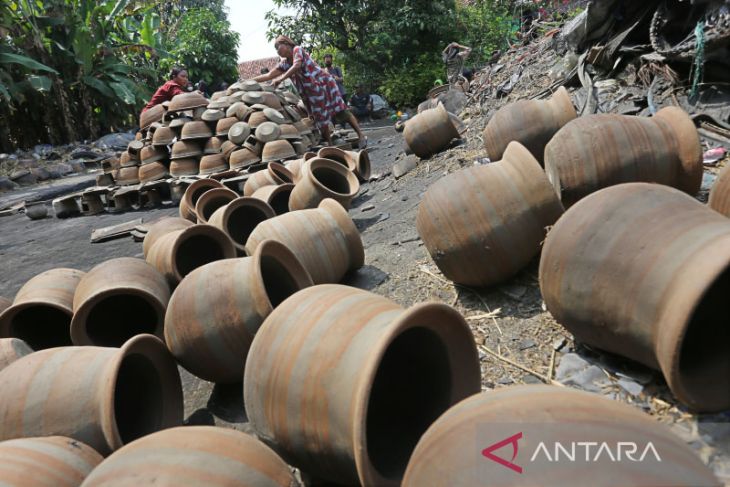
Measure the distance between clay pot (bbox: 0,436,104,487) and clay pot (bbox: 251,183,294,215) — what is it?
11.6 feet

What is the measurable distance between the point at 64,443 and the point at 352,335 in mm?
1242

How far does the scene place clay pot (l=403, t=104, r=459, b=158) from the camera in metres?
6.80

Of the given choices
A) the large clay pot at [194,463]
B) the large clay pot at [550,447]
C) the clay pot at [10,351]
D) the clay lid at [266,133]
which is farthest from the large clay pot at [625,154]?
the clay lid at [266,133]

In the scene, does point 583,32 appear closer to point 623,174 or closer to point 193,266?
point 623,174

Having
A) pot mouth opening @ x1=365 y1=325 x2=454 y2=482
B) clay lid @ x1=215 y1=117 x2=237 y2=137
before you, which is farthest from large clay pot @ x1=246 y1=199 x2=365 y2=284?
clay lid @ x1=215 y1=117 x2=237 y2=137

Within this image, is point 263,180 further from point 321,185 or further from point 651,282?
point 651,282

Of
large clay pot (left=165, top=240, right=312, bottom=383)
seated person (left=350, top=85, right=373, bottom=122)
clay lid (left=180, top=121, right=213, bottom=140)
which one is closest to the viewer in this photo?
large clay pot (left=165, top=240, right=312, bottom=383)

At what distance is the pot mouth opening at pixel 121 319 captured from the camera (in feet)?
11.1

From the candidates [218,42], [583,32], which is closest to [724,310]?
[583,32]

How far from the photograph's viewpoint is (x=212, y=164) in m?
8.13

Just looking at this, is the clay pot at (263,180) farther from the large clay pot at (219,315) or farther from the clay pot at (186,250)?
the large clay pot at (219,315)

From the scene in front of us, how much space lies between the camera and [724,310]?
6.47ft

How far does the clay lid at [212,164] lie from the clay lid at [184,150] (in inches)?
10.3

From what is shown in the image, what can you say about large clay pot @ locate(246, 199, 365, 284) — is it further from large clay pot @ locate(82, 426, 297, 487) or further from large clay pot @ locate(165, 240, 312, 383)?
→ large clay pot @ locate(82, 426, 297, 487)
